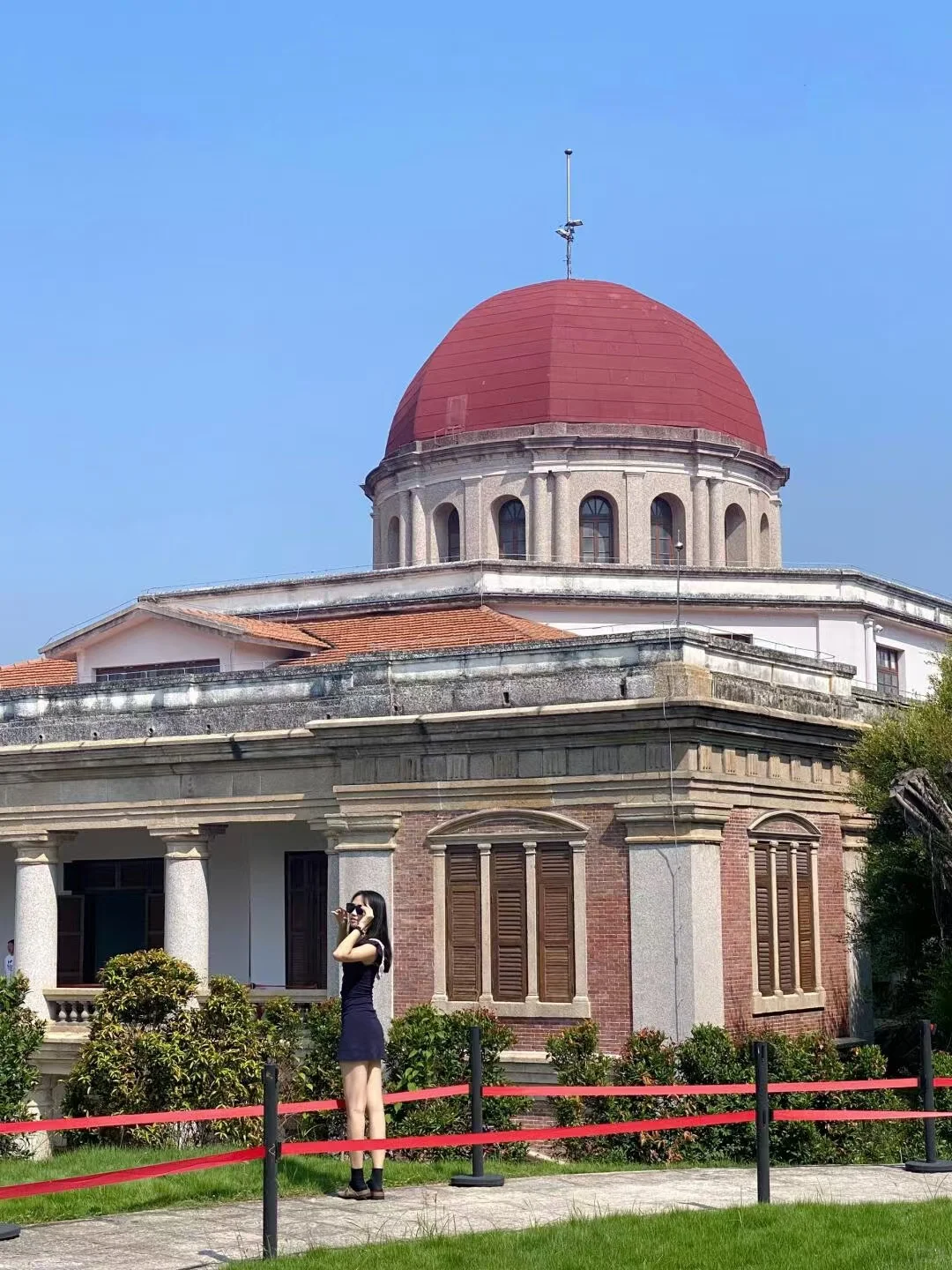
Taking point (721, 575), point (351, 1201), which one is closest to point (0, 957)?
point (721, 575)

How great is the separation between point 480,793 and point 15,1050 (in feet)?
21.6

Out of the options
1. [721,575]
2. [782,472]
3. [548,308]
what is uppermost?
[548,308]

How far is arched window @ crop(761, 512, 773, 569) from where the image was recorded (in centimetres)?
4131

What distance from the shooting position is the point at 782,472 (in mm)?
42219

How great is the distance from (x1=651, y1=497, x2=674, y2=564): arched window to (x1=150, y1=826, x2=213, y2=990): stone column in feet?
50.5

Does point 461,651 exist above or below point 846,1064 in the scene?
above

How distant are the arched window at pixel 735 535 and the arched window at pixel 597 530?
289 cm

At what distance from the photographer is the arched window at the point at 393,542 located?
4197cm

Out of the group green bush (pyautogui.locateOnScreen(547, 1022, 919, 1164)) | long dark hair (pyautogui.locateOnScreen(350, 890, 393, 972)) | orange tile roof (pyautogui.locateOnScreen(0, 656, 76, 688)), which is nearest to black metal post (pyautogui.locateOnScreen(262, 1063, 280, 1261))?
long dark hair (pyautogui.locateOnScreen(350, 890, 393, 972))

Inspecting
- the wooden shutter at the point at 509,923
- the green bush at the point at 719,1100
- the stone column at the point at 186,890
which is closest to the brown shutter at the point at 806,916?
the green bush at the point at 719,1100

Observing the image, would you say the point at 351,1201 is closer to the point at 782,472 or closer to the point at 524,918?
the point at 524,918

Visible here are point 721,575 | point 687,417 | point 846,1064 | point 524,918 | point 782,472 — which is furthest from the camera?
point 782,472

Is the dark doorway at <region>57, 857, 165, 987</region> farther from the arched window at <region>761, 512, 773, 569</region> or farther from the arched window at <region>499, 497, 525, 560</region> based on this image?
the arched window at <region>761, 512, 773, 569</region>

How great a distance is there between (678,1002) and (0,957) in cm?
1261
